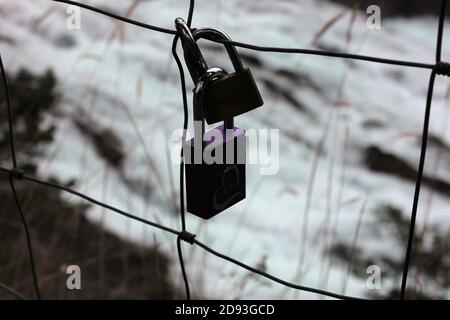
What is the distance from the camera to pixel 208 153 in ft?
1.86

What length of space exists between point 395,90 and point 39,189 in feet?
8.41

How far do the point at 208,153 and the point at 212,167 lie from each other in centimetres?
1

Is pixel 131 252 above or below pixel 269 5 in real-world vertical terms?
below

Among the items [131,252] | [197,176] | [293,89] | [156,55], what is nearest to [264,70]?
[293,89]

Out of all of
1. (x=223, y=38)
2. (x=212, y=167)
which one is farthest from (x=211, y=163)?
(x=223, y=38)

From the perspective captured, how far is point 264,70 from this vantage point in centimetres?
371

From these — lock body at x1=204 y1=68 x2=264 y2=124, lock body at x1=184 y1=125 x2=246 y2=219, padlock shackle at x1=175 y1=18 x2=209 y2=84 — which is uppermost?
padlock shackle at x1=175 y1=18 x2=209 y2=84

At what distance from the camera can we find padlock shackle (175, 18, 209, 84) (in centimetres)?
53

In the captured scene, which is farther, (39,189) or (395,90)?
(395,90)

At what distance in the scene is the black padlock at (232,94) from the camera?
54 cm

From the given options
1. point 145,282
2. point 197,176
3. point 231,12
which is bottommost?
point 197,176

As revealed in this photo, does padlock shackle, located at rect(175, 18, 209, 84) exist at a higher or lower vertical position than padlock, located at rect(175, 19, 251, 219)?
higher

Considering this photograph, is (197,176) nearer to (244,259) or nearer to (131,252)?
(131,252)

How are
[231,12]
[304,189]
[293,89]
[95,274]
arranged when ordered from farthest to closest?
[231,12], [293,89], [304,189], [95,274]
